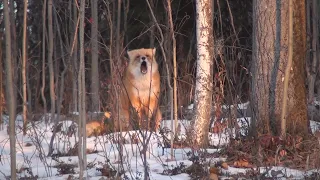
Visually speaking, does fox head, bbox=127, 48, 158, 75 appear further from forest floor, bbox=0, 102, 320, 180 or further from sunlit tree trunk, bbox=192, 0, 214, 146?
forest floor, bbox=0, 102, 320, 180

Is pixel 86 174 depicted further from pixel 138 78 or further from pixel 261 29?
pixel 138 78

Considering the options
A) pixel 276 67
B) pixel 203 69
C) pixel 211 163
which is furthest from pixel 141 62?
pixel 211 163

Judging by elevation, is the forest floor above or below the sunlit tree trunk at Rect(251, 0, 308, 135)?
below

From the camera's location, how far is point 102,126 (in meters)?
10.9

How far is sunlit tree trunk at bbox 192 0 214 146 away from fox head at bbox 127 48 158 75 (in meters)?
4.57

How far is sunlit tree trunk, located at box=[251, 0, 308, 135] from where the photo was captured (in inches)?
302

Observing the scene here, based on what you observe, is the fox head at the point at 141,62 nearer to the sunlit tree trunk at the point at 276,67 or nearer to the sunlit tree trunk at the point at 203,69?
the sunlit tree trunk at the point at 203,69

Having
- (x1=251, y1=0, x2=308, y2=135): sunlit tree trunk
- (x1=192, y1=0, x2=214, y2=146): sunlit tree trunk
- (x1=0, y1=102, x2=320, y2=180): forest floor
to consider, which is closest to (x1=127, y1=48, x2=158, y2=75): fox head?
(x1=192, y1=0, x2=214, y2=146): sunlit tree trunk

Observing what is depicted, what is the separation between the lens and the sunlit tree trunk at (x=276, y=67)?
Answer: 7676 millimetres

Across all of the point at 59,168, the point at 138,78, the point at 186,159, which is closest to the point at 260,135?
the point at 186,159

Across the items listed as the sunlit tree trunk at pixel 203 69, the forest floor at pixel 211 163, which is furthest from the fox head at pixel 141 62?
the forest floor at pixel 211 163

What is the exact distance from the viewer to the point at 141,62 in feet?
42.4

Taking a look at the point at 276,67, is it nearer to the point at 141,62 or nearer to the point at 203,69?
the point at 203,69

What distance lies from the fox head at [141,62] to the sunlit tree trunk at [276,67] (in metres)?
5.15
